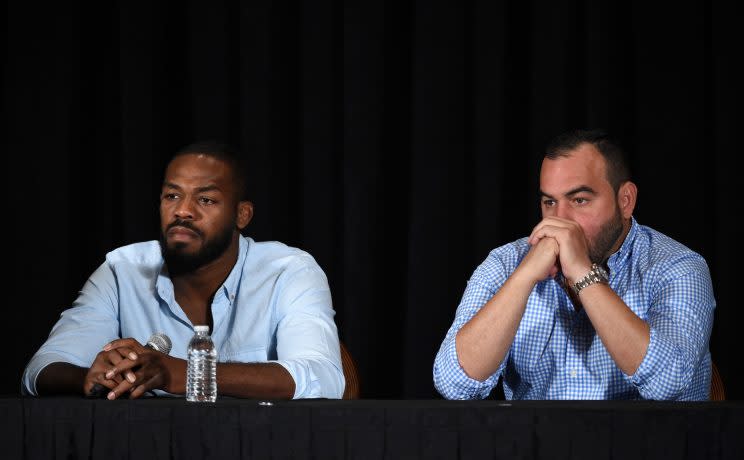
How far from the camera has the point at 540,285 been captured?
7.07 feet

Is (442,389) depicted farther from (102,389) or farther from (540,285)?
(102,389)

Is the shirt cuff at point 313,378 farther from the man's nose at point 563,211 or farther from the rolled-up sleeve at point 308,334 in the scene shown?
the man's nose at point 563,211

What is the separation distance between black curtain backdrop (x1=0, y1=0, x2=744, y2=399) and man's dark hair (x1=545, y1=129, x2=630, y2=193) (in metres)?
0.85

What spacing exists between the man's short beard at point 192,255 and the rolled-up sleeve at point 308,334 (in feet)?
0.68

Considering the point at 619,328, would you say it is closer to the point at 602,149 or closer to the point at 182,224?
the point at 602,149

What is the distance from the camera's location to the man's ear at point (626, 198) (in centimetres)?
216

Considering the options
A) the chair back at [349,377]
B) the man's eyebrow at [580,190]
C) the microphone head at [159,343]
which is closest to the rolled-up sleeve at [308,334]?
the chair back at [349,377]

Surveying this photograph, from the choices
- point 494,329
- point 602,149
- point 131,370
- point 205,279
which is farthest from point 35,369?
point 602,149

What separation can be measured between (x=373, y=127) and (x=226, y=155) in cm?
83

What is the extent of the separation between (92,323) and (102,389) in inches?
25.6

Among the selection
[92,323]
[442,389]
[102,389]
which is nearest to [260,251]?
[92,323]

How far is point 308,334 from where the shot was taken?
2.09 metres

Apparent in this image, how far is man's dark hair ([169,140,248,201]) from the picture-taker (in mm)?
2381

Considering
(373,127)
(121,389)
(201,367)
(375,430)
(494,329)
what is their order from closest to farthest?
(375,430), (121,389), (201,367), (494,329), (373,127)
